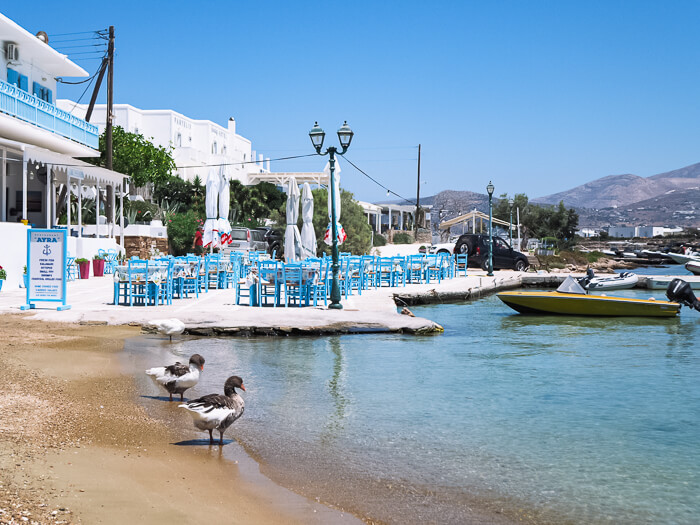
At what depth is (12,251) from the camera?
20.3 m

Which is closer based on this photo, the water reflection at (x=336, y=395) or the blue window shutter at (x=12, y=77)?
the water reflection at (x=336, y=395)

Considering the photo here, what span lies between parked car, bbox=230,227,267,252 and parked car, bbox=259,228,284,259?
740 mm

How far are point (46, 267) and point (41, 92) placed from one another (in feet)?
59.2

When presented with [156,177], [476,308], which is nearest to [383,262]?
[476,308]

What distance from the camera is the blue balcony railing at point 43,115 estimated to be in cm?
2311

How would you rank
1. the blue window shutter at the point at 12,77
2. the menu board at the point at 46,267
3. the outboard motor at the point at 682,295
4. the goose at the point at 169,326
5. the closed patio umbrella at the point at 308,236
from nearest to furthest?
the goose at the point at 169,326, the menu board at the point at 46,267, the outboard motor at the point at 682,295, the closed patio umbrella at the point at 308,236, the blue window shutter at the point at 12,77

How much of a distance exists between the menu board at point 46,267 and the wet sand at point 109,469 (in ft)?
21.0

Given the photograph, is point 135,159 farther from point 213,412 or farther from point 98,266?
point 213,412

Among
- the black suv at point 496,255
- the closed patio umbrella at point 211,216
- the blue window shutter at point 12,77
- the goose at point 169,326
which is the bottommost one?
the goose at point 169,326

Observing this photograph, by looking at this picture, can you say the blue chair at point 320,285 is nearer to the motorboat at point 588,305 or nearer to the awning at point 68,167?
the motorboat at point 588,305

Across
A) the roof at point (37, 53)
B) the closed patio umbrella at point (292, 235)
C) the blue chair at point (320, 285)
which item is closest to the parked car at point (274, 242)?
the roof at point (37, 53)

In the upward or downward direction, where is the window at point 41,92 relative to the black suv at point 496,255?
upward

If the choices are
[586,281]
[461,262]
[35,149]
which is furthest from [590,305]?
[35,149]

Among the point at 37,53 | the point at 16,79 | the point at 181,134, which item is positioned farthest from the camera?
the point at 181,134
